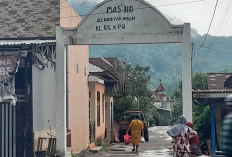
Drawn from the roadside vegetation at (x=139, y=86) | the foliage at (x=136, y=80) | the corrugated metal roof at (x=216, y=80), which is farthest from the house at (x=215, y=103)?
the foliage at (x=136, y=80)

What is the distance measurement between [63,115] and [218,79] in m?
15.2

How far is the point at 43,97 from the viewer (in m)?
16.7

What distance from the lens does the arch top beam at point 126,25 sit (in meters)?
16.8

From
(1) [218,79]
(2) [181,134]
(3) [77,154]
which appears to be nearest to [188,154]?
(2) [181,134]

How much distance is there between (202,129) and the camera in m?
23.2

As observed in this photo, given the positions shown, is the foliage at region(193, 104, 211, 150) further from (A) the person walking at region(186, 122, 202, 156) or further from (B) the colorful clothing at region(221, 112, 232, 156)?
(B) the colorful clothing at region(221, 112, 232, 156)

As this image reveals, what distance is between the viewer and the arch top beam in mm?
16844

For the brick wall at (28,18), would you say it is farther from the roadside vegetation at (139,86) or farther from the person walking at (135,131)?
the roadside vegetation at (139,86)

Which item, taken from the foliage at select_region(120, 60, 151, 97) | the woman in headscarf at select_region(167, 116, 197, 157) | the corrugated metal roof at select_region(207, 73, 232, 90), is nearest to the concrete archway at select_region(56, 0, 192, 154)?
the woman in headscarf at select_region(167, 116, 197, 157)

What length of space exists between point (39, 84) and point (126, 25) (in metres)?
3.63

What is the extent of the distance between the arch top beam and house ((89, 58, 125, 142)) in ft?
20.4

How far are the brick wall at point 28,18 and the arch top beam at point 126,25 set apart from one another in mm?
2304

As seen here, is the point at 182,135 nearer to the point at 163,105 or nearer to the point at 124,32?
the point at 124,32

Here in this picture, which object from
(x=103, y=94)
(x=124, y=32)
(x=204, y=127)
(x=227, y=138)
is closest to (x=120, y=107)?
(x=103, y=94)
